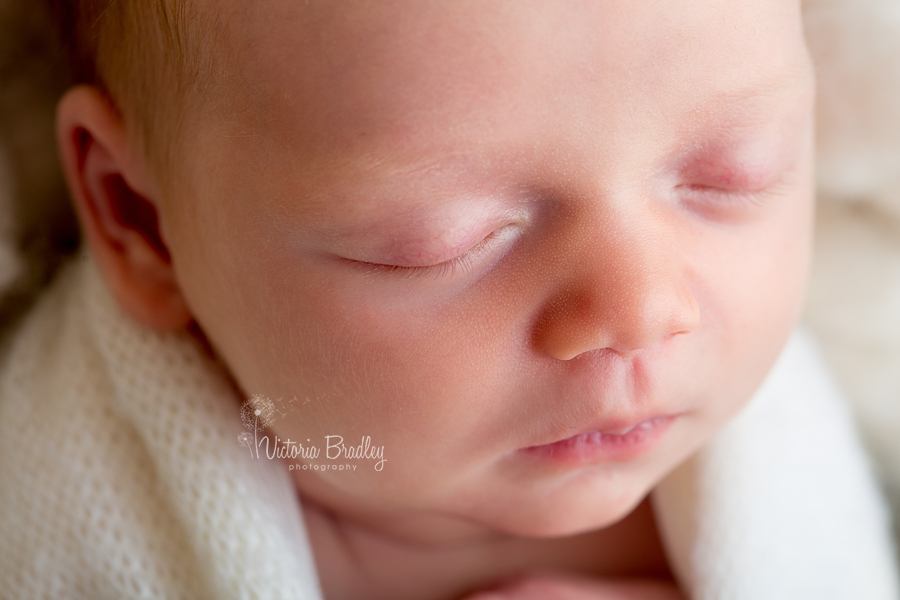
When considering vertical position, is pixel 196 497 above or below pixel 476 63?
below

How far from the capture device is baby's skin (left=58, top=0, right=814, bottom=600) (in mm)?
610

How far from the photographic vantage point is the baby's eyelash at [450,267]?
66 centimetres

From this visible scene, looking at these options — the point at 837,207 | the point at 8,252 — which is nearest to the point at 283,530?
the point at 8,252

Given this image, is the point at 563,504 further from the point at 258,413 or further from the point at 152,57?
the point at 152,57

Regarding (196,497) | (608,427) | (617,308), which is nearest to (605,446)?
(608,427)

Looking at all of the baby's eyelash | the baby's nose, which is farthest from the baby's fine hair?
the baby's nose

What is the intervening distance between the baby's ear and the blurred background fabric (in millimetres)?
261

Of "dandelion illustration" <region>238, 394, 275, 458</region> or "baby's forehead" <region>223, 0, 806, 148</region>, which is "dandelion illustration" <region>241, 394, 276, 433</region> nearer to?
"dandelion illustration" <region>238, 394, 275, 458</region>

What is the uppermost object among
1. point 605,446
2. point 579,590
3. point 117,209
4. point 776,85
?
point 117,209

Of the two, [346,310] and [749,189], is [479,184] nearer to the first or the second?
[346,310]

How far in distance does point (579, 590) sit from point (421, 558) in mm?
185

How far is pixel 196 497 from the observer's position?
2.91ft

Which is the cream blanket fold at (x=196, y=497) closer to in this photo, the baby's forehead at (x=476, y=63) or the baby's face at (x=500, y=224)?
the baby's face at (x=500, y=224)

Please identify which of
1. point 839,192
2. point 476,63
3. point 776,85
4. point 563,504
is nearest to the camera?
point 476,63
